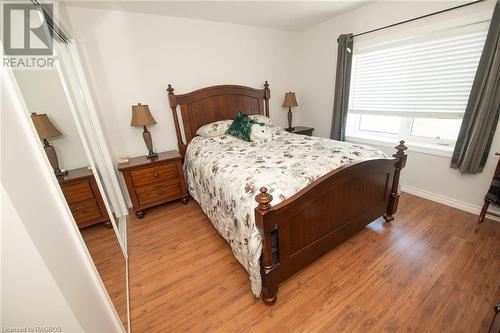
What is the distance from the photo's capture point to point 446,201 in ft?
7.79

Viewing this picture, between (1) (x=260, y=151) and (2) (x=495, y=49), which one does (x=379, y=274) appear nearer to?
(1) (x=260, y=151)

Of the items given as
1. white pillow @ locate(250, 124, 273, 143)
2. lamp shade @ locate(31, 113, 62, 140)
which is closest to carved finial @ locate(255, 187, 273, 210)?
lamp shade @ locate(31, 113, 62, 140)

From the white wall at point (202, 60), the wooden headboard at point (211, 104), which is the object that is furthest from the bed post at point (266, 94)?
the white wall at point (202, 60)

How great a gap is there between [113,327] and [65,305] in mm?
494

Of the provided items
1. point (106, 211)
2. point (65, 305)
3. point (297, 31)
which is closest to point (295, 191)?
point (65, 305)

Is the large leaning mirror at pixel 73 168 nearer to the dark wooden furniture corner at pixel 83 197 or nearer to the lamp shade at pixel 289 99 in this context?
the dark wooden furniture corner at pixel 83 197

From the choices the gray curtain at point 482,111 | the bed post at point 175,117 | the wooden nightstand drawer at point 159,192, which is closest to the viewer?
the gray curtain at point 482,111

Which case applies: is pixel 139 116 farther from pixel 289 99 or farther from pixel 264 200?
pixel 289 99

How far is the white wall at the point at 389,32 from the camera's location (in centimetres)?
210

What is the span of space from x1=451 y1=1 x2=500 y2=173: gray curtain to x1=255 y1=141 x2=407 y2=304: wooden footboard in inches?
32.8

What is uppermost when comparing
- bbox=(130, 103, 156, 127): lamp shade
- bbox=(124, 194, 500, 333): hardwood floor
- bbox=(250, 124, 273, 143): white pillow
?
bbox=(130, 103, 156, 127): lamp shade

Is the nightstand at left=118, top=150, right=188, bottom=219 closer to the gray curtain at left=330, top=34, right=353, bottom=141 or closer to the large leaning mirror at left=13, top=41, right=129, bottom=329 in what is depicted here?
the large leaning mirror at left=13, top=41, right=129, bottom=329

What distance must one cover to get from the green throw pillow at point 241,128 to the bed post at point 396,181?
164 centimetres

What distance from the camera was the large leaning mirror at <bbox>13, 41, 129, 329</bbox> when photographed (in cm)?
92
